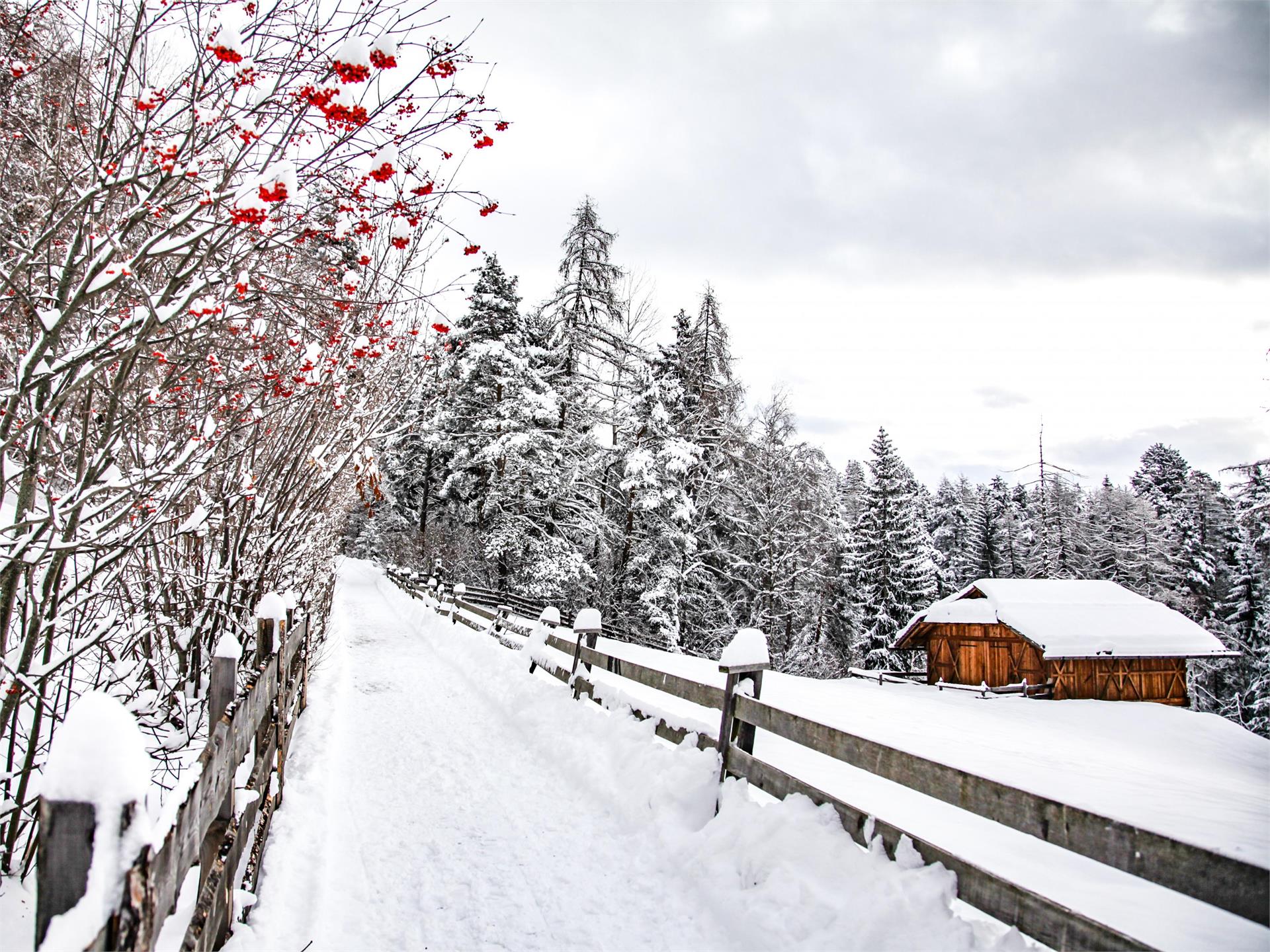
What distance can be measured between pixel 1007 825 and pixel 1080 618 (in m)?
26.7

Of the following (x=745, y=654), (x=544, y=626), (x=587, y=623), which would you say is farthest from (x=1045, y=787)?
(x=544, y=626)

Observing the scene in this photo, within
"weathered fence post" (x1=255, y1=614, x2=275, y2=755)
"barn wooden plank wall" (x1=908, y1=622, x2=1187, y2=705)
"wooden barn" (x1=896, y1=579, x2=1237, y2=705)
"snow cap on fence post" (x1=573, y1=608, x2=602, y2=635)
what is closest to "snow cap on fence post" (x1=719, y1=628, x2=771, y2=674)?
"snow cap on fence post" (x1=573, y1=608, x2=602, y2=635)

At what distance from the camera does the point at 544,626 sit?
31.2 feet

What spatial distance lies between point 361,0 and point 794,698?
985cm

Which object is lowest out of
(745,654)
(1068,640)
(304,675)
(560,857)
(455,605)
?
(1068,640)

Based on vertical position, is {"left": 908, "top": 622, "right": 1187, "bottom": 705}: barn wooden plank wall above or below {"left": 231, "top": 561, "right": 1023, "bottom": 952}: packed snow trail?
below

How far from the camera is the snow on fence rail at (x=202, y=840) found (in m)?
1.38

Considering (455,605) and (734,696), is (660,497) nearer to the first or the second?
(455,605)

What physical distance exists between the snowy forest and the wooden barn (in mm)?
4450

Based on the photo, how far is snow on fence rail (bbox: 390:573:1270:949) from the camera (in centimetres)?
214

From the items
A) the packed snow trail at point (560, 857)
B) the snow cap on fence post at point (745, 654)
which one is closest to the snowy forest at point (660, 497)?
the packed snow trail at point (560, 857)

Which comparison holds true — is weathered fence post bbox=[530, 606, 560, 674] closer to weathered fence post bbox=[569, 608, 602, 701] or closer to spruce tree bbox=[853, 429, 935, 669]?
weathered fence post bbox=[569, 608, 602, 701]

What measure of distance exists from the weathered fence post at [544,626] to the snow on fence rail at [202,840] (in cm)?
396

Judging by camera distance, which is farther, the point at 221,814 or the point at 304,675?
the point at 304,675
